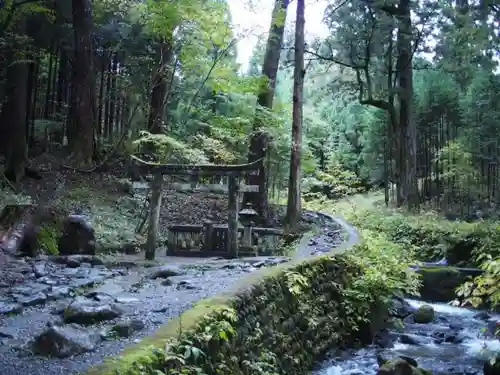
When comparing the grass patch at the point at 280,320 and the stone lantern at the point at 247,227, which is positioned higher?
the stone lantern at the point at 247,227

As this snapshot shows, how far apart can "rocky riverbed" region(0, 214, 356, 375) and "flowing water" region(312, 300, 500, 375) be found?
2224 millimetres

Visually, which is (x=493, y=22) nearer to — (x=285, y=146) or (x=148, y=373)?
(x=285, y=146)

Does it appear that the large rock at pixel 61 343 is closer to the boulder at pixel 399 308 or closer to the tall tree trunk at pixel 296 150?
the boulder at pixel 399 308

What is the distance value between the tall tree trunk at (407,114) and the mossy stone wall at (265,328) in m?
10.3

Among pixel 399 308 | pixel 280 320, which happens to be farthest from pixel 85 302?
pixel 399 308

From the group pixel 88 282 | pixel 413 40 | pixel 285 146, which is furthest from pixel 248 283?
pixel 413 40

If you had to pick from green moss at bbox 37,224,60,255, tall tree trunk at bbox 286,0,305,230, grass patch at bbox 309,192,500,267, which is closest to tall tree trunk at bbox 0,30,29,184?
green moss at bbox 37,224,60,255

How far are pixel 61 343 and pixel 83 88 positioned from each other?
1185 cm

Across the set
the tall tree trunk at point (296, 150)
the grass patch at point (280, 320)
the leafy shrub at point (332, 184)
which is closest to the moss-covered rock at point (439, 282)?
the grass patch at point (280, 320)

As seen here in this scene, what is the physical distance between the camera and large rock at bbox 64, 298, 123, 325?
524cm

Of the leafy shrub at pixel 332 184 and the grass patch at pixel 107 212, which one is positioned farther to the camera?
the leafy shrub at pixel 332 184

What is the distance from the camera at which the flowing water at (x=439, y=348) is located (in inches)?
314

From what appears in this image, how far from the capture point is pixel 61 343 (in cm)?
428

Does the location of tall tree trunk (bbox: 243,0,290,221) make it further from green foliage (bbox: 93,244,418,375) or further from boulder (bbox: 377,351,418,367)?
boulder (bbox: 377,351,418,367)
